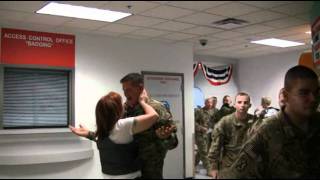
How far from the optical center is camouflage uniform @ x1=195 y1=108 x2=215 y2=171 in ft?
26.0

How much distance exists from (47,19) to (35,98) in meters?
1.27

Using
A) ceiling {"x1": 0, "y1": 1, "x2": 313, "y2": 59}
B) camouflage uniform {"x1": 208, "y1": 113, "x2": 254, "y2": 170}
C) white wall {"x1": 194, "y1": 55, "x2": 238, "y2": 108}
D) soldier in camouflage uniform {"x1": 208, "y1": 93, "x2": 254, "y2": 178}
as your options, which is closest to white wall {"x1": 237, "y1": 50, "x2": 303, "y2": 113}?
white wall {"x1": 194, "y1": 55, "x2": 238, "y2": 108}

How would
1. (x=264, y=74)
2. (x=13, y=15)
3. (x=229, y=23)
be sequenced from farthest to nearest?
(x=264, y=74)
(x=229, y=23)
(x=13, y=15)

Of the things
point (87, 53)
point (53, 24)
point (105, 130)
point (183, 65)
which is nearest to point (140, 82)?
point (105, 130)

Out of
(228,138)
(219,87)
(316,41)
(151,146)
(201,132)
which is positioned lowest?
(201,132)

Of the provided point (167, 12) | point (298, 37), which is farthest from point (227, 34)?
point (167, 12)

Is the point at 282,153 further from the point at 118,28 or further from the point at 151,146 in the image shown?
the point at 118,28

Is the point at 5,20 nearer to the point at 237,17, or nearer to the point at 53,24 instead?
the point at 53,24

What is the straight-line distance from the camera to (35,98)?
567cm

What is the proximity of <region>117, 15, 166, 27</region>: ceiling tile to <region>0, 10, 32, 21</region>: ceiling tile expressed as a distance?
1.22 metres

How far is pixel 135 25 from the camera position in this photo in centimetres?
543

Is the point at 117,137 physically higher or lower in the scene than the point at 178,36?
lower

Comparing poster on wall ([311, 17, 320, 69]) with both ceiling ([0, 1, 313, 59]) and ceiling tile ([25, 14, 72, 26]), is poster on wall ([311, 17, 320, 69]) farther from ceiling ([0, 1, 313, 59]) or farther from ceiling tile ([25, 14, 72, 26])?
ceiling tile ([25, 14, 72, 26])

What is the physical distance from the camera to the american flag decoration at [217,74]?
9.13 meters
